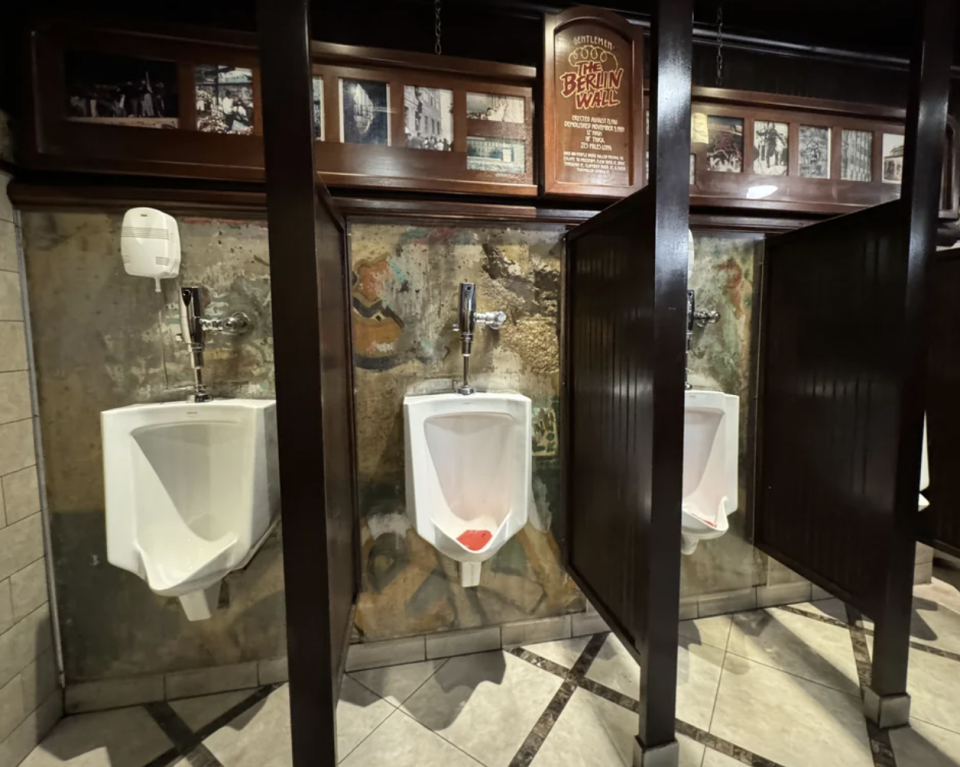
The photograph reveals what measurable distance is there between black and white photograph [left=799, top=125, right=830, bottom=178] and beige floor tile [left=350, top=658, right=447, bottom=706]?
2258 mm

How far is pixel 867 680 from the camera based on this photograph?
55.1 inches

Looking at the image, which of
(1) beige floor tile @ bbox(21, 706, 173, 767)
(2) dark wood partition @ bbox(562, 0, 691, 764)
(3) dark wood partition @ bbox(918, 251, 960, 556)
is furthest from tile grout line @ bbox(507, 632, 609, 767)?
(3) dark wood partition @ bbox(918, 251, 960, 556)

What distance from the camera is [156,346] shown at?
132 cm

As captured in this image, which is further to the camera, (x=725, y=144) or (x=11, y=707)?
(x=725, y=144)

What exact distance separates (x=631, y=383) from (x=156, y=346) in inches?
54.3

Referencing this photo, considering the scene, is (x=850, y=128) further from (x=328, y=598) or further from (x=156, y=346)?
(x=156, y=346)

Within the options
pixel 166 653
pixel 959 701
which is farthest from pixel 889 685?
pixel 166 653

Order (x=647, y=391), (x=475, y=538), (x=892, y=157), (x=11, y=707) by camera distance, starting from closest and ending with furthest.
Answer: (x=647, y=391) < (x=11, y=707) < (x=475, y=538) < (x=892, y=157)

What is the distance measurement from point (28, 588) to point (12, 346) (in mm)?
669

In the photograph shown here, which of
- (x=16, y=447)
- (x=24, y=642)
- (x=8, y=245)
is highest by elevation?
(x=8, y=245)

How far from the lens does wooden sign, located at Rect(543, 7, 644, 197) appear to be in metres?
1.39

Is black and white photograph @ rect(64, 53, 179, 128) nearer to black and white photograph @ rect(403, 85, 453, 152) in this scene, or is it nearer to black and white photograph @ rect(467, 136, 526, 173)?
black and white photograph @ rect(403, 85, 453, 152)

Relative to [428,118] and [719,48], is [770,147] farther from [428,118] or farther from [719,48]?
[428,118]

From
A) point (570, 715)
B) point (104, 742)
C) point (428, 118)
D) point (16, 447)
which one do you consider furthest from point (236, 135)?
point (570, 715)
